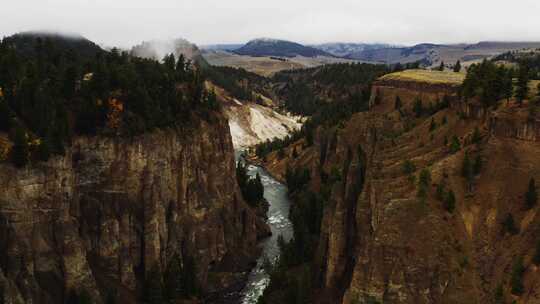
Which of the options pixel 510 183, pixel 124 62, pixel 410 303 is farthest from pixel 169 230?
pixel 510 183

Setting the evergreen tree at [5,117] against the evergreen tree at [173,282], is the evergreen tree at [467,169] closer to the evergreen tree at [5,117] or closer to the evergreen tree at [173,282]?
the evergreen tree at [173,282]

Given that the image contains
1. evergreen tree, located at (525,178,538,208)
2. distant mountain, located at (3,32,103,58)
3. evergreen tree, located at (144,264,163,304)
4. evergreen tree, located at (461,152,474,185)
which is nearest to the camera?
evergreen tree, located at (525,178,538,208)

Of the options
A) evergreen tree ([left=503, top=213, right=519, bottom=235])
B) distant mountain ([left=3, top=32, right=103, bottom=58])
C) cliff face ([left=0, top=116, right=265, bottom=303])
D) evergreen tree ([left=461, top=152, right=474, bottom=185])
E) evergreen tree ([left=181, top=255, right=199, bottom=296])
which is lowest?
evergreen tree ([left=181, top=255, right=199, bottom=296])

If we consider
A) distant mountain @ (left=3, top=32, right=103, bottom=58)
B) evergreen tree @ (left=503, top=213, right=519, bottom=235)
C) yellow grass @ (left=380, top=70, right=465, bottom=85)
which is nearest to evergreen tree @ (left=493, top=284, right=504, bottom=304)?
evergreen tree @ (left=503, top=213, right=519, bottom=235)

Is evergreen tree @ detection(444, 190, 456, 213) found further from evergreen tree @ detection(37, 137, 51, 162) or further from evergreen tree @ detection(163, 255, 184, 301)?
evergreen tree @ detection(37, 137, 51, 162)

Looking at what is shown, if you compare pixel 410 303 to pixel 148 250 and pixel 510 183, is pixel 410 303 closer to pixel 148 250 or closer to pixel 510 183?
pixel 510 183

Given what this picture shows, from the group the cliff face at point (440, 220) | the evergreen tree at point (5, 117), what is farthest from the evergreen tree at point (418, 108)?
the evergreen tree at point (5, 117)

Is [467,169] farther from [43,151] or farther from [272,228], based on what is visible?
[272,228]
